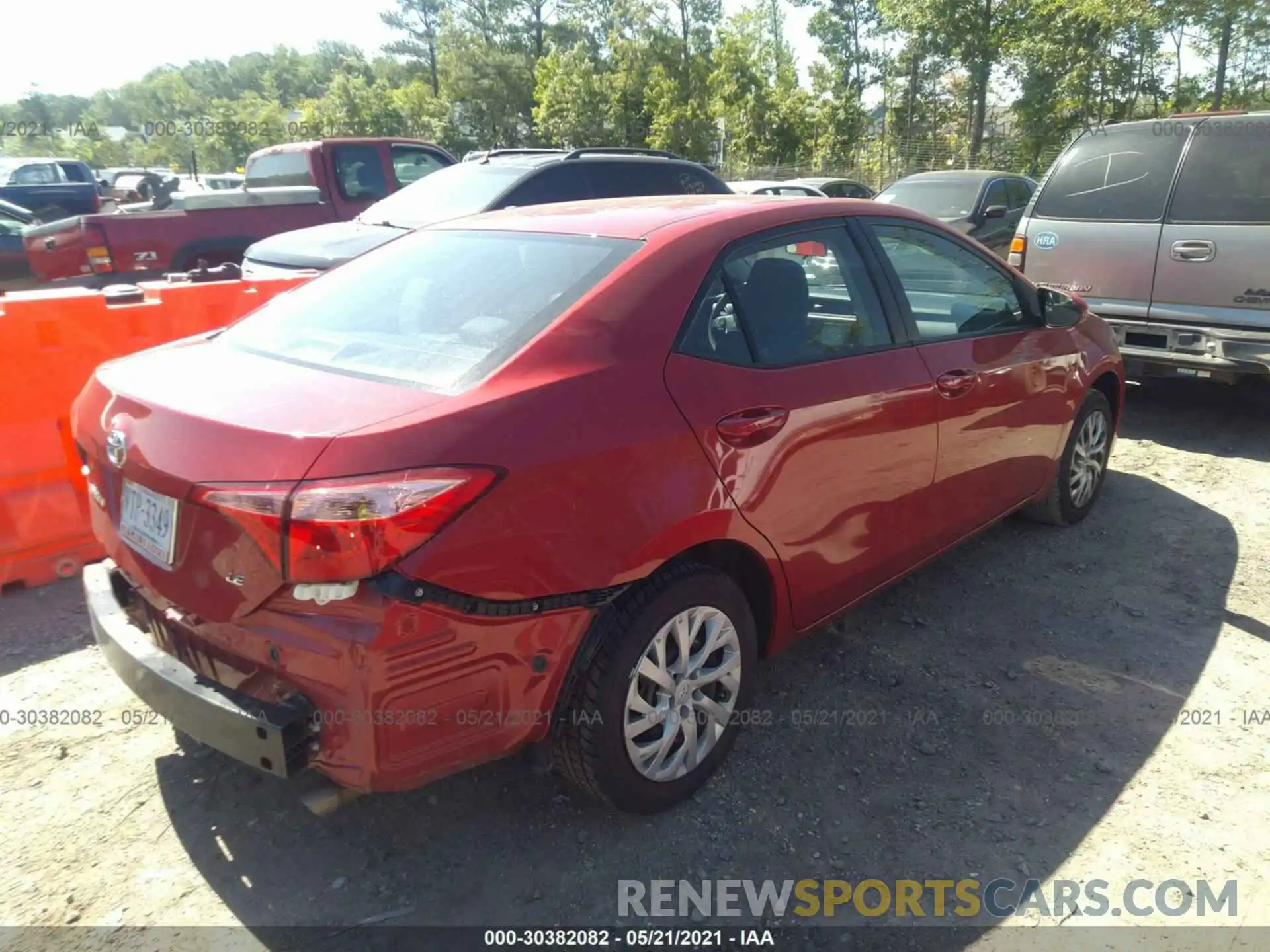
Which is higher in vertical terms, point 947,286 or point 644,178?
point 644,178

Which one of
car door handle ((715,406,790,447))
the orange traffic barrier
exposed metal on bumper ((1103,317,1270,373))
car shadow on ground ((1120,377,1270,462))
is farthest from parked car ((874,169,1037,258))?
car door handle ((715,406,790,447))

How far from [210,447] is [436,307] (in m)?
0.84

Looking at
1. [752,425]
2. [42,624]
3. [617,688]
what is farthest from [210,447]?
[42,624]

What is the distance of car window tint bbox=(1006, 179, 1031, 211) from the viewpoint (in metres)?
12.4

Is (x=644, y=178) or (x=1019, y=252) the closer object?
(x=1019, y=252)

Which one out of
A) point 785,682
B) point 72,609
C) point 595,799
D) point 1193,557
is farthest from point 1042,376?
point 72,609

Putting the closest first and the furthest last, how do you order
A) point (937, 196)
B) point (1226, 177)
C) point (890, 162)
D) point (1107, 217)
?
point (1226, 177) < point (1107, 217) < point (937, 196) < point (890, 162)

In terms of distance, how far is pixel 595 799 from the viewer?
104 inches

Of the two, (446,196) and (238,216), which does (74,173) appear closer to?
(238,216)

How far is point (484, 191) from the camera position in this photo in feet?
25.7

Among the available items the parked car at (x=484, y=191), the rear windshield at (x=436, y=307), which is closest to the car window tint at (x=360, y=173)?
the parked car at (x=484, y=191)

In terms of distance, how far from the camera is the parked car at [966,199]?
1121 centimetres

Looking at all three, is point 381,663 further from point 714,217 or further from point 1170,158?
point 1170,158

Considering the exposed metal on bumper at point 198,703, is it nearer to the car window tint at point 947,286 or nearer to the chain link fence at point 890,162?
the car window tint at point 947,286
